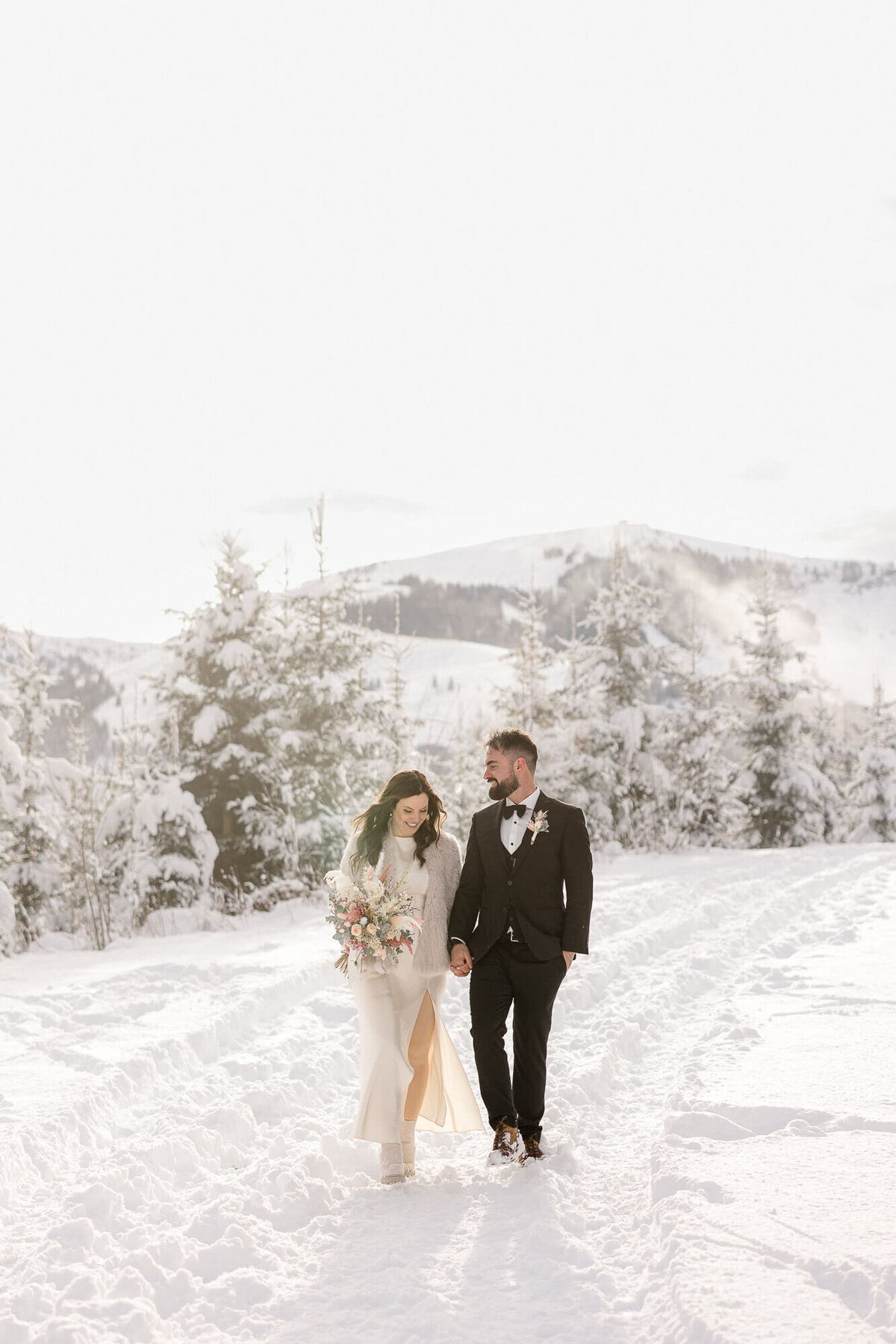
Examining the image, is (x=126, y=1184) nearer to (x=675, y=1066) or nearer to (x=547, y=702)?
(x=675, y=1066)

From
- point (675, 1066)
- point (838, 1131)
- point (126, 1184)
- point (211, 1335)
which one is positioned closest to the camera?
point (211, 1335)

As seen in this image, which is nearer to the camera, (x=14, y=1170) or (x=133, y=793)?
(x=14, y=1170)

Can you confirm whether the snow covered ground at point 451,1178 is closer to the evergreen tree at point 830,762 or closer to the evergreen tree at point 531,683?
the evergreen tree at point 531,683

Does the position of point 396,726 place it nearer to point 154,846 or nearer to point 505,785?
point 154,846

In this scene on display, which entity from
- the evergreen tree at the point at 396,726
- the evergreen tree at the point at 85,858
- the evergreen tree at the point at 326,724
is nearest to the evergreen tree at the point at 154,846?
the evergreen tree at the point at 85,858

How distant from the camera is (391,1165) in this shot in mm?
5324

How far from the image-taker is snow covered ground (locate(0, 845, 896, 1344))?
3.93 m

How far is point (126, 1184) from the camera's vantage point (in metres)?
5.18

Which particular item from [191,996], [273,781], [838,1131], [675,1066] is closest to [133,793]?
[273,781]

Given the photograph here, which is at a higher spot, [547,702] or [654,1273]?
[547,702]

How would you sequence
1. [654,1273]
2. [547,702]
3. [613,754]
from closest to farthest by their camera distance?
[654,1273]
[613,754]
[547,702]

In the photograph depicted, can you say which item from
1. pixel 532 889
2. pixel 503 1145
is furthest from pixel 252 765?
pixel 503 1145

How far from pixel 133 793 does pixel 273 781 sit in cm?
228

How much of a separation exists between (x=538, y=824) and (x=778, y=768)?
2901 cm
